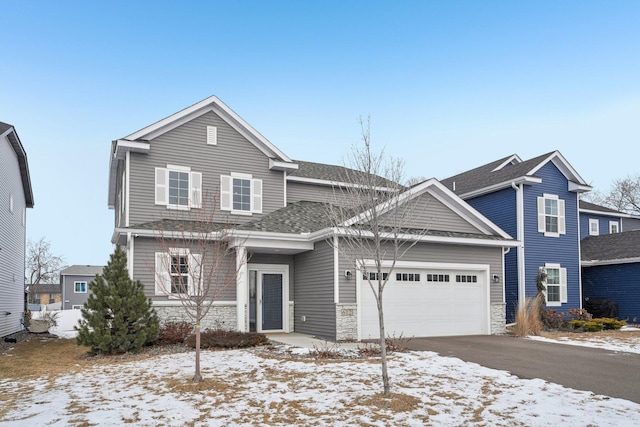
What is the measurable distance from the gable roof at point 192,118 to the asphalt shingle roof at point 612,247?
Answer: 1467 centimetres

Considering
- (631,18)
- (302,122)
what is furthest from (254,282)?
(631,18)

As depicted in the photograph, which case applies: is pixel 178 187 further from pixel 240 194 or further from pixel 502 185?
pixel 502 185

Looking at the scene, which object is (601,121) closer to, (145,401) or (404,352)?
(404,352)

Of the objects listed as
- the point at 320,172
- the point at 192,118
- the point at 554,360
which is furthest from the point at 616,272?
the point at 192,118

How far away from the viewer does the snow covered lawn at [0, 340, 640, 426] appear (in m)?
6.68

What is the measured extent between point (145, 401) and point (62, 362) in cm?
530

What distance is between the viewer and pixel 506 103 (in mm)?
20828

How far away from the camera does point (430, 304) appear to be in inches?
632

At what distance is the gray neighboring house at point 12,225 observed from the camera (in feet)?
60.8

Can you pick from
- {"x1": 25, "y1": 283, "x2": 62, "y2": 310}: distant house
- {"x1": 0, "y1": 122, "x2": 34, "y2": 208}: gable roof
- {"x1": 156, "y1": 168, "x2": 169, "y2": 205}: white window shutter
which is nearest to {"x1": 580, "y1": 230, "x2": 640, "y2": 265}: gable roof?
{"x1": 156, "y1": 168, "x2": 169, "y2": 205}: white window shutter

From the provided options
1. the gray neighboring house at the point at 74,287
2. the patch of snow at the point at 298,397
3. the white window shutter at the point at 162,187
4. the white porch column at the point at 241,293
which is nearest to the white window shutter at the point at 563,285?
the patch of snow at the point at 298,397

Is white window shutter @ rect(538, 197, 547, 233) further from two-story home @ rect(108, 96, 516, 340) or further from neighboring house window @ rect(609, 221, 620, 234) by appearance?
neighboring house window @ rect(609, 221, 620, 234)

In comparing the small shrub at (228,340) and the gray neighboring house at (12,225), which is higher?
the gray neighboring house at (12,225)

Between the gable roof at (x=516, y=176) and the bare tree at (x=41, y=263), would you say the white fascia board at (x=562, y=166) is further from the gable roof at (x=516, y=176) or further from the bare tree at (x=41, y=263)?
the bare tree at (x=41, y=263)
